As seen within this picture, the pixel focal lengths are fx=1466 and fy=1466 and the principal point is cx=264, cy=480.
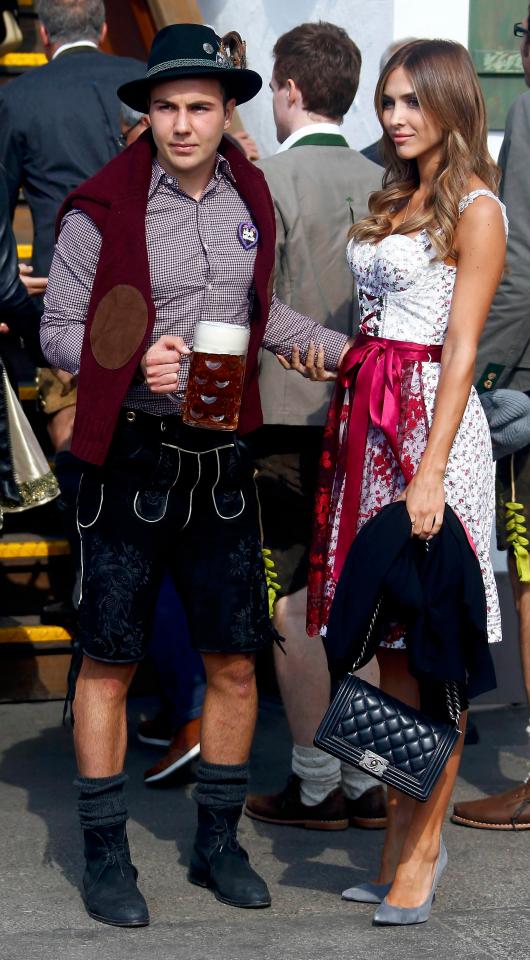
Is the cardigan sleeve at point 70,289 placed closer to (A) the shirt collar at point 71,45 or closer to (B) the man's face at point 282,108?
(B) the man's face at point 282,108

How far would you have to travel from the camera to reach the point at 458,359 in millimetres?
3453

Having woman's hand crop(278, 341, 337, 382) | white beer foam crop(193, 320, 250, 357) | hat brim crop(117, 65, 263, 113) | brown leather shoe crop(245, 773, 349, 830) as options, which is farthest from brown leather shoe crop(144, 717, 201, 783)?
hat brim crop(117, 65, 263, 113)

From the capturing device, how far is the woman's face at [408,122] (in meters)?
3.57

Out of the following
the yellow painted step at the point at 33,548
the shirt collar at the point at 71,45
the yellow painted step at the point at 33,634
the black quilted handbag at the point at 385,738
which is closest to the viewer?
the black quilted handbag at the point at 385,738

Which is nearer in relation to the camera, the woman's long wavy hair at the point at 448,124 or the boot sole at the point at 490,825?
the woman's long wavy hair at the point at 448,124

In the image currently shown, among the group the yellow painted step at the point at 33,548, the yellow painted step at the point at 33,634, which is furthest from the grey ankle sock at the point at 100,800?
the yellow painted step at the point at 33,548

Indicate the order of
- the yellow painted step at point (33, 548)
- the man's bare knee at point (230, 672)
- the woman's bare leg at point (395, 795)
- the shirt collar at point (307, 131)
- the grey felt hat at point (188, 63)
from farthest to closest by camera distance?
the yellow painted step at point (33, 548) → the shirt collar at point (307, 131) → the man's bare knee at point (230, 672) → the woman's bare leg at point (395, 795) → the grey felt hat at point (188, 63)

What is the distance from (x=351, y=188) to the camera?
454 cm

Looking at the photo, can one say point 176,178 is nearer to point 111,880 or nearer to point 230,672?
point 230,672

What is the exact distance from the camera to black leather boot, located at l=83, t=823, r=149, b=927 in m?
3.57

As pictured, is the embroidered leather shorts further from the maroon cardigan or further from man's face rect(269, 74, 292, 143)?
man's face rect(269, 74, 292, 143)

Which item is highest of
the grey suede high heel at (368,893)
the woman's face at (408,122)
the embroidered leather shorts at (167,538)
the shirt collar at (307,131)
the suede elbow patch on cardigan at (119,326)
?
the woman's face at (408,122)

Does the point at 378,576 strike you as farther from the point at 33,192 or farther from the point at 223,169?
the point at 33,192

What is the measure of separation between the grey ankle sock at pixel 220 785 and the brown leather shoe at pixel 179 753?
2.94ft
